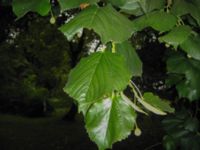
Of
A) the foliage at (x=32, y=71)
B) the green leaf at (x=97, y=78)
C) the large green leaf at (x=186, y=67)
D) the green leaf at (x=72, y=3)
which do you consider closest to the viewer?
the green leaf at (x=97, y=78)

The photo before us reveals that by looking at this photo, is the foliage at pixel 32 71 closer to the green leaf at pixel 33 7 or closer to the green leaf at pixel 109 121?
the green leaf at pixel 33 7

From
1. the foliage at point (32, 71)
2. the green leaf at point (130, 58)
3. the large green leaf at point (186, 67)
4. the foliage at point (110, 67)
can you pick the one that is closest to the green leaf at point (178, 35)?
the foliage at point (110, 67)

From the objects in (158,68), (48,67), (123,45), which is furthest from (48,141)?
(123,45)

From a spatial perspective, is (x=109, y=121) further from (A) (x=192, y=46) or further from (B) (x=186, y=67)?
(B) (x=186, y=67)

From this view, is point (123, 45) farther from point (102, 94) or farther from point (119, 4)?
point (102, 94)

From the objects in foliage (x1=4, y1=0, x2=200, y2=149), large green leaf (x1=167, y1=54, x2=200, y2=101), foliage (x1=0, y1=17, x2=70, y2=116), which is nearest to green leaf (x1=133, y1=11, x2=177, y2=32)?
foliage (x1=4, y1=0, x2=200, y2=149)

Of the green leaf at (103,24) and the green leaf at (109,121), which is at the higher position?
the green leaf at (103,24)

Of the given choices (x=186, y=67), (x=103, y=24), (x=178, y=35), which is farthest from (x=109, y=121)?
(x=186, y=67)

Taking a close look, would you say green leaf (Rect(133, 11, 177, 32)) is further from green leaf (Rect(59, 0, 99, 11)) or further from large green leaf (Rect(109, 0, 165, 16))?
green leaf (Rect(59, 0, 99, 11))
